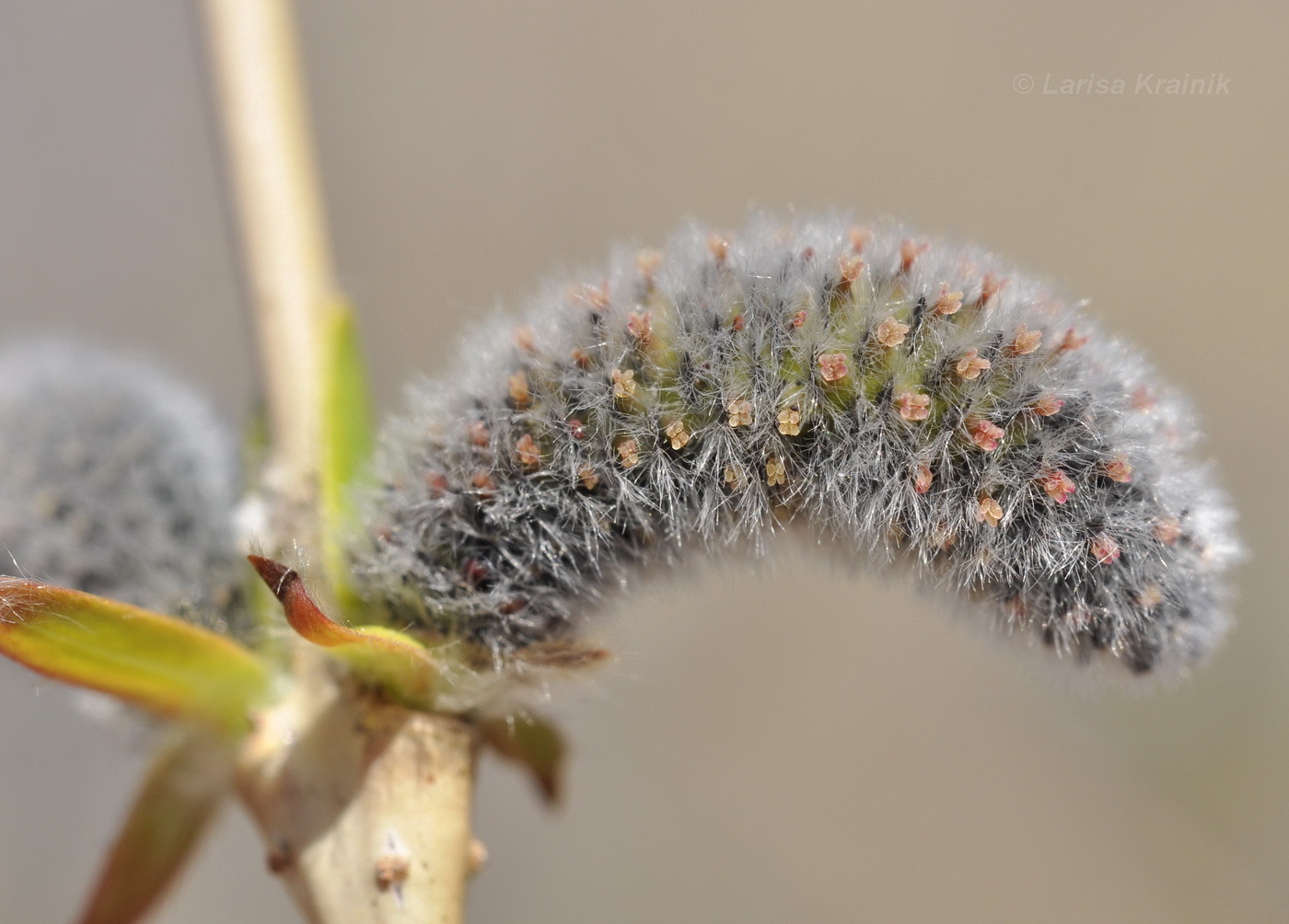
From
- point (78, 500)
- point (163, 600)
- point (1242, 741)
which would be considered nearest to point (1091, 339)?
point (163, 600)

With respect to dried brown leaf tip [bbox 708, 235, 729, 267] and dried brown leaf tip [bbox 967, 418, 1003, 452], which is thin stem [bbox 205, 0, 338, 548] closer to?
dried brown leaf tip [bbox 708, 235, 729, 267]

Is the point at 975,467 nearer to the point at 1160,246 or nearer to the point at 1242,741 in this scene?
the point at 1242,741

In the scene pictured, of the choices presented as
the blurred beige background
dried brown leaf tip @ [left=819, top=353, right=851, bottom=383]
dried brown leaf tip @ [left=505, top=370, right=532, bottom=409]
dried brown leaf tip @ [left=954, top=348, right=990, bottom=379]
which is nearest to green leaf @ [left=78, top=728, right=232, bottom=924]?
dried brown leaf tip @ [left=505, top=370, right=532, bottom=409]

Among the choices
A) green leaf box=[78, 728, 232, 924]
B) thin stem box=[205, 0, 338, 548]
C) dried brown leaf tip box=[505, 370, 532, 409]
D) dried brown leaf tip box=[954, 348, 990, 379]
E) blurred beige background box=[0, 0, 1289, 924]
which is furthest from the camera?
blurred beige background box=[0, 0, 1289, 924]

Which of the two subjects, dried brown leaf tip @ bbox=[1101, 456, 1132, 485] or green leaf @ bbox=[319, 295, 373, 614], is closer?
dried brown leaf tip @ bbox=[1101, 456, 1132, 485]

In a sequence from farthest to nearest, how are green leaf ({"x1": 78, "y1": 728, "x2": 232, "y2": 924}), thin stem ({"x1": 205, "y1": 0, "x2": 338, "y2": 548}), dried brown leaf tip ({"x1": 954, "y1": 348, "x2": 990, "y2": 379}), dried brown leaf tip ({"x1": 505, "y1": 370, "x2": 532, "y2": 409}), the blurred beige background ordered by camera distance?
the blurred beige background
thin stem ({"x1": 205, "y1": 0, "x2": 338, "y2": 548})
green leaf ({"x1": 78, "y1": 728, "x2": 232, "y2": 924})
dried brown leaf tip ({"x1": 505, "y1": 370, "x2": 532, "y2": 409})
dried brown leaf tip ({"x1": 954, "y1": 348, "x2": 990, "y2": 379})

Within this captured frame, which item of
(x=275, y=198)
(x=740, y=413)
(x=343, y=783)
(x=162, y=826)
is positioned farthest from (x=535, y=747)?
(x=275, y=198)

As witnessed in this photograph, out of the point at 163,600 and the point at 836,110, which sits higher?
the point at 836,110
